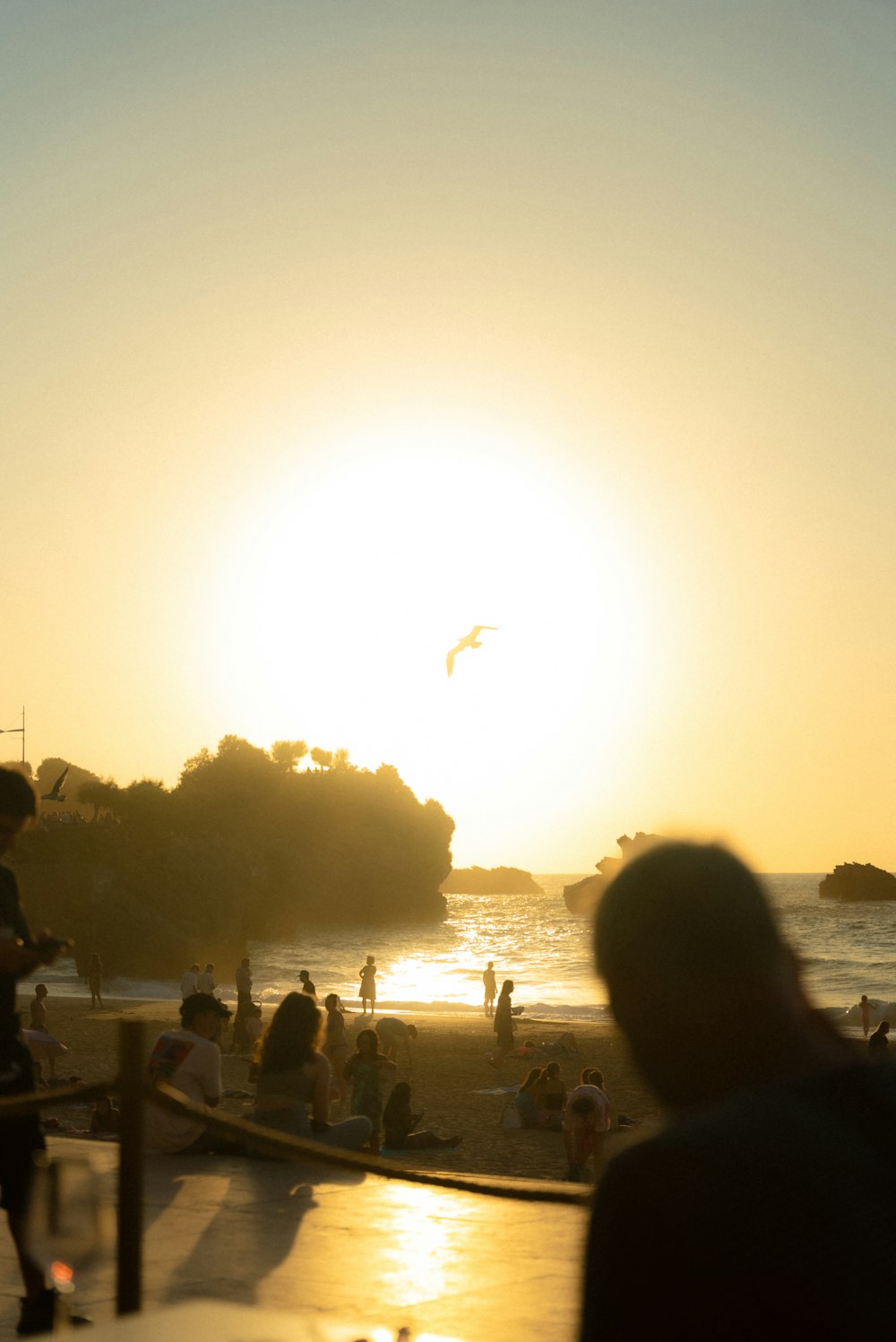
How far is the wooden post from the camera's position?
16.4 feet

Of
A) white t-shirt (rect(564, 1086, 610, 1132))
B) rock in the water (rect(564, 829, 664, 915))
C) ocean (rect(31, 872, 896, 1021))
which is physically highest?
rock in the water (rect(564, 829, 664, 915))

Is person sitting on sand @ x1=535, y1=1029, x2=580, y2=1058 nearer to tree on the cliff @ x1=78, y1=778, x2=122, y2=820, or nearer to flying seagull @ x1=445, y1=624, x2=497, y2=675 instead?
flying seagull @ x1=445, y1=624, x2=497, y2=675

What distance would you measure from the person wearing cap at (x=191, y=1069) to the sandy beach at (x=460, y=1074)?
1.44 meters

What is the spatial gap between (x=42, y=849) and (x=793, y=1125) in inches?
3858

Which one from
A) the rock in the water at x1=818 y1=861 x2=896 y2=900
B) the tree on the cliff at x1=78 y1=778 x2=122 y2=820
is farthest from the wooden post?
the rock in the water at x1=818 y1=861 x2=896 y2=900

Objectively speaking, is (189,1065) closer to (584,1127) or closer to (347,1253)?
(347,1253)

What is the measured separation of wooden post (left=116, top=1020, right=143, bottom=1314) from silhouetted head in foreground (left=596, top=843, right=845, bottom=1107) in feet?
11.7

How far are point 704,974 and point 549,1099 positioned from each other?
1571 centimetres

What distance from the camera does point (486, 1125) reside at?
18.3 m

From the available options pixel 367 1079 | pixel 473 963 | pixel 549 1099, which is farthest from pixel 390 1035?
pixel 473 963

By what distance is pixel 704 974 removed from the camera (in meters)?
1.72

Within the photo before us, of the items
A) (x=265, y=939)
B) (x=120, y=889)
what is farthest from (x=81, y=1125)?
(x=265, y=939)

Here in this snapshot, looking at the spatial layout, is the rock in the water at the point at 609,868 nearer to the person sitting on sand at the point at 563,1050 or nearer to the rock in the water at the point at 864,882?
the person sitting on sand at the point at 563,1050

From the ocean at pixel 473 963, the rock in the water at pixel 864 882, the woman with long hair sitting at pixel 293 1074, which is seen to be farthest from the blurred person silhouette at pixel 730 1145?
the rock in the water at pixel 864 882
